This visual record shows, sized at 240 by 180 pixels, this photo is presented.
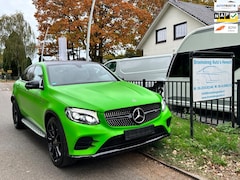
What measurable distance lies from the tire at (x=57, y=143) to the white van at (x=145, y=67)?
779 centimetres

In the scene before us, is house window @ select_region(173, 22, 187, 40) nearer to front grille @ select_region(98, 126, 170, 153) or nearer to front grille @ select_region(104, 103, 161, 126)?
front grille @ select_region(104, 103, 161, 126)

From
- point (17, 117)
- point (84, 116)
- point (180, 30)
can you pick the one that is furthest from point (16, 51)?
point (84, 116)

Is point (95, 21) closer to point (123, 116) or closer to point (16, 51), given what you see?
point (123, 116)

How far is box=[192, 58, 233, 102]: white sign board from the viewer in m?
4.80

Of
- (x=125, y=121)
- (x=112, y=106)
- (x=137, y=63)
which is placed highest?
(x=137, y=63)

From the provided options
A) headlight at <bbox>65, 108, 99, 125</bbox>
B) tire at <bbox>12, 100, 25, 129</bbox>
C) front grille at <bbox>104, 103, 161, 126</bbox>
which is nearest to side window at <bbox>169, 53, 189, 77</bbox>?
front grille at <bbox>104, 103, 161, 126</bbox>

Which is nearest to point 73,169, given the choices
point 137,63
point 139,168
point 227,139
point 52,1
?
point 139,168

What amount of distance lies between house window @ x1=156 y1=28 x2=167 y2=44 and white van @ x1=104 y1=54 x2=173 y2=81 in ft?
29.9

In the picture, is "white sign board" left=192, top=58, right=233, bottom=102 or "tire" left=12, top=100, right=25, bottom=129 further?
"tire" left=12, top=100, right=25, bottom=129

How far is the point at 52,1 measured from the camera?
23.3m

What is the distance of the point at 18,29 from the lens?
4519 centimetres

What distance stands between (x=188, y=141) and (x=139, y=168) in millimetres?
1289

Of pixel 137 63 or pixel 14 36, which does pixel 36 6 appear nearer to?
pixel 137 63

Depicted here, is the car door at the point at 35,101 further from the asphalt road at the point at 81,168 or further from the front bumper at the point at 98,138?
the front bumper at the point at 98,138
